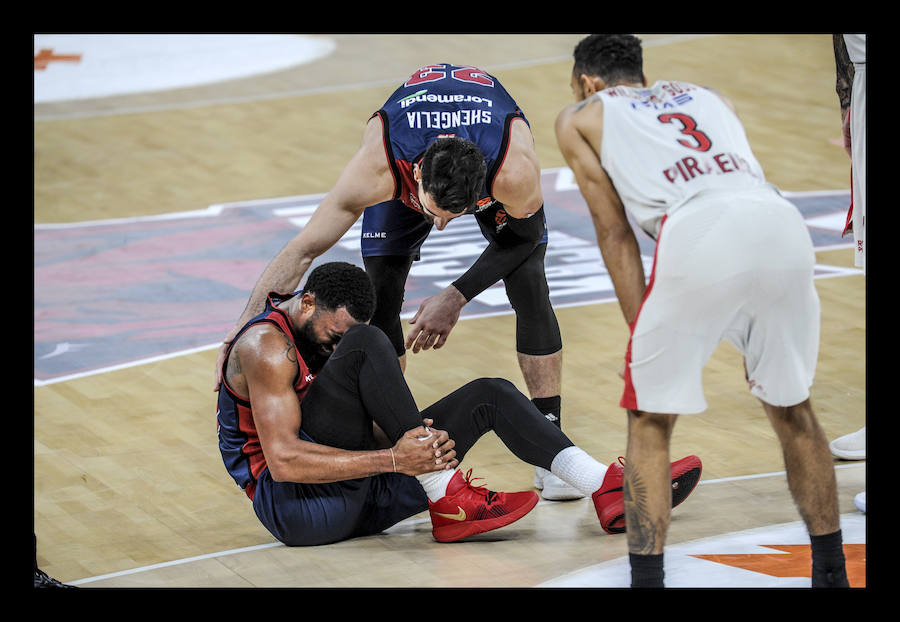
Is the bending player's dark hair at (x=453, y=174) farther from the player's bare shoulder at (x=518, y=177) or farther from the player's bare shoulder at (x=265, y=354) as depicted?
the player's bare shoulder at (x=265, y=354)

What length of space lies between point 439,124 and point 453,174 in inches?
17.7

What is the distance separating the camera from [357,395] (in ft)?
13.0

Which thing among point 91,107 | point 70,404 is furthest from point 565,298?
point 91,107

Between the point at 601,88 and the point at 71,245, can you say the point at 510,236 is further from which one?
the point at 71,245

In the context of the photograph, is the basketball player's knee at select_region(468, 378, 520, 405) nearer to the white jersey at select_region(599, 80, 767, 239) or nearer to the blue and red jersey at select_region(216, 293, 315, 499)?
the blue and red jersey at select_region(216, 293, 315, 499)

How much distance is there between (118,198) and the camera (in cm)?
891

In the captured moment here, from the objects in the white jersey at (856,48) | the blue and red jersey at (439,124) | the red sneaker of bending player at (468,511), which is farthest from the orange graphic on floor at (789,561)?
the white jersey at (856,48)

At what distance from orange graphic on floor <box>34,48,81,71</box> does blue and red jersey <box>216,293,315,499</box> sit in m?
9.19

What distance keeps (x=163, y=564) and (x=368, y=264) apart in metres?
1.66

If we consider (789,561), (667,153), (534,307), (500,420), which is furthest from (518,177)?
(789,561)

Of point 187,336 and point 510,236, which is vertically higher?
point 510,236

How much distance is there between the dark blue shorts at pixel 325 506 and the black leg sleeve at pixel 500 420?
25 cm

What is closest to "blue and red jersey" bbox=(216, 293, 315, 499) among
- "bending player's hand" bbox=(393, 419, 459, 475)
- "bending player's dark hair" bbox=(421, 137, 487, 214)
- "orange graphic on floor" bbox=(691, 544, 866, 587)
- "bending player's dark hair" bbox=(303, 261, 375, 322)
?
"bending player's dark hair" bbox=(303, 261, 375, 322)

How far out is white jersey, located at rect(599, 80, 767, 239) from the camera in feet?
10.8
